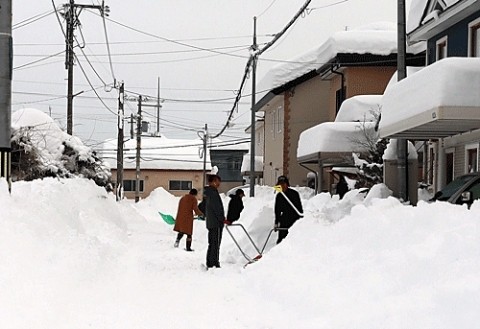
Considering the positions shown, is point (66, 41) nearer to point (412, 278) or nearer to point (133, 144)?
point (412, 278)

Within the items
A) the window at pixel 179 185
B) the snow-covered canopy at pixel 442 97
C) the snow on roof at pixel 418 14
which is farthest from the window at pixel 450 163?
the window at pixel 179 185

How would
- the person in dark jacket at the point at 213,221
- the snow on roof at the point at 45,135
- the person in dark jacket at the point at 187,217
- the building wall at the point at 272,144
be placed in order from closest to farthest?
the person in dark jacket at the point at 213,221, the person in dark jacket at the point at 187,217, the snow on roof at the point at 45,135, the building wall at the point at 272,144

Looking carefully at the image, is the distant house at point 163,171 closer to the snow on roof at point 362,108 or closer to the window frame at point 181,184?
the window frame at point 181,184

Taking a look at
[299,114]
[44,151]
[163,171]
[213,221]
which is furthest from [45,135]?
[163,171]

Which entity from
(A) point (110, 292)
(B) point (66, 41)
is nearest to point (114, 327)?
(A) point (110, 292)

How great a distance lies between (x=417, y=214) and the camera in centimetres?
791

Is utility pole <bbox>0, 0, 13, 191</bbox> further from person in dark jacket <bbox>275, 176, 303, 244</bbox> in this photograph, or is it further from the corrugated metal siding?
the corrugated metal siding

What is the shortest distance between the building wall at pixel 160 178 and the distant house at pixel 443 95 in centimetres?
4157

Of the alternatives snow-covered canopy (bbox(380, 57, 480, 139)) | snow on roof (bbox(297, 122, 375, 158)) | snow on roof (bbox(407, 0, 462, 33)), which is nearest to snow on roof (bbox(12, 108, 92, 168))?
snow on roof (bbox(297, 122, 375, 158))

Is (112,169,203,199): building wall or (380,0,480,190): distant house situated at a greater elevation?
(380,0,480,190): distant house

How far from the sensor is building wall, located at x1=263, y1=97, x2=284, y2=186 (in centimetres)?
3559

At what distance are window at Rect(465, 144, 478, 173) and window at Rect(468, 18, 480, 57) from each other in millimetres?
2244

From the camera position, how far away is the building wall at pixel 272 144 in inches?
1401

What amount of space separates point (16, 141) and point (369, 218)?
36.1ft
